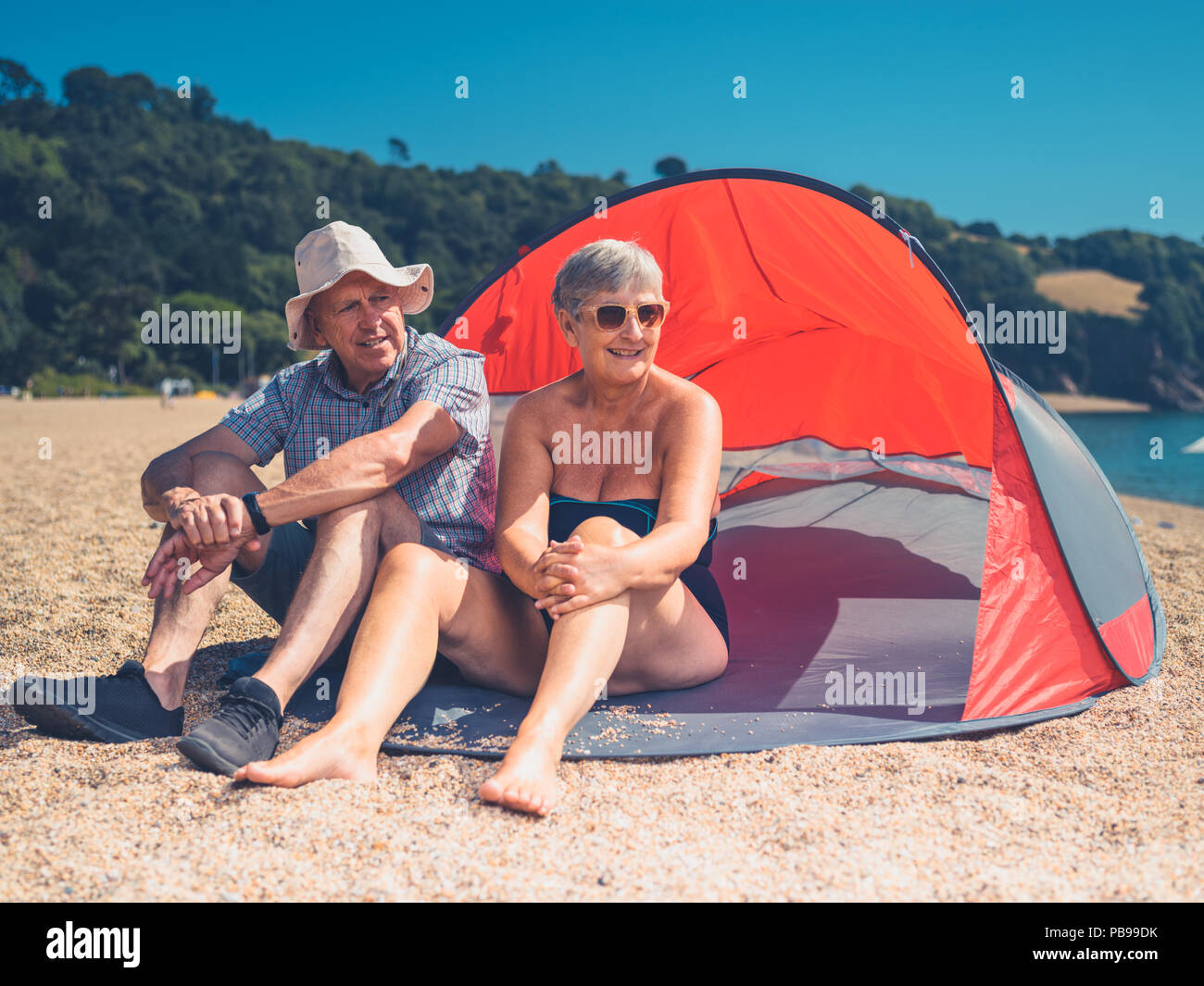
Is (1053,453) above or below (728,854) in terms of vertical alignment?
above

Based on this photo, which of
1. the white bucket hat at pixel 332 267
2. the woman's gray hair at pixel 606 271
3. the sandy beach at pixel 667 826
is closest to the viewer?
the sandy beach at pixel 667 826

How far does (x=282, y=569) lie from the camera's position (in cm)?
237

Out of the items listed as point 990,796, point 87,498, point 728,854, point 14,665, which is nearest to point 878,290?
point 990,796

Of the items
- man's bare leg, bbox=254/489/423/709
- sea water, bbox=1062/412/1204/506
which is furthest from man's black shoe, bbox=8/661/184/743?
sea water, bbox=1062/412/1204/506

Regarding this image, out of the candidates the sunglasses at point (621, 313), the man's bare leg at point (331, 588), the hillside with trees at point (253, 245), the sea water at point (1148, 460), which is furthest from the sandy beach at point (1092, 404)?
the man's bare leg at point (331, 588)

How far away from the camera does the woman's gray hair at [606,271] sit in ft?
7.10

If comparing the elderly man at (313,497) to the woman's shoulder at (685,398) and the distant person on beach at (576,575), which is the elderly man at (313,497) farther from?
the woman's shoulder at (685,398)

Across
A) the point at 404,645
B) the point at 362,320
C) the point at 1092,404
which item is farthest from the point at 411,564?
the point at 1092,404

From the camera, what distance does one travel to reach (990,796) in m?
1.82

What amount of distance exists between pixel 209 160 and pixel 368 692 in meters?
86.6

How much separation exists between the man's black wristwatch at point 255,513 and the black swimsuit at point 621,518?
0.69 m

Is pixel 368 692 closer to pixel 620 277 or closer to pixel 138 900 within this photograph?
pixel 138 900
